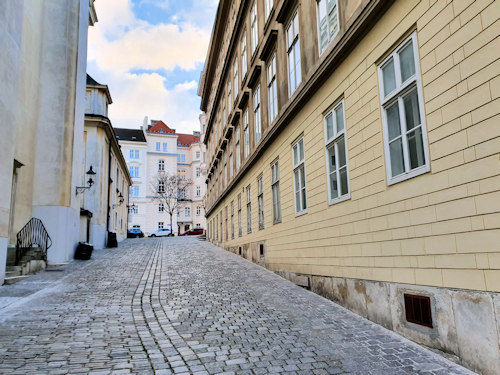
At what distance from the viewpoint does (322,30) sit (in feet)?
30.7

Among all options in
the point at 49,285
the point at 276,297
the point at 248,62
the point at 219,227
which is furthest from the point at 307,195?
the point at 219,227

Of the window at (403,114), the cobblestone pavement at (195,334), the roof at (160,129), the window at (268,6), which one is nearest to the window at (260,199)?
the cobblestone pavement at (195,334)

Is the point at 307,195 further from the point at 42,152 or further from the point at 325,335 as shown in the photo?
the point at 42,152

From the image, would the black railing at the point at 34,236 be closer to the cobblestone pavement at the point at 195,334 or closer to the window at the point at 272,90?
the cobblestone pavement at the point at 195,334

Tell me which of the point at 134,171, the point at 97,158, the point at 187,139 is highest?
the point at 187,139

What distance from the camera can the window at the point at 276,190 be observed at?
41.8ft

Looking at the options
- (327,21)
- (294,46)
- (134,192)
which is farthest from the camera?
(134,192)

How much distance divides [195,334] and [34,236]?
39.2 feet

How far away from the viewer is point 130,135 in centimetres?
7025

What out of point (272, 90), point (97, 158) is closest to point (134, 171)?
point (97, 158)

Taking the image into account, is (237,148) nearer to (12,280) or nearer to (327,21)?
(327,21)

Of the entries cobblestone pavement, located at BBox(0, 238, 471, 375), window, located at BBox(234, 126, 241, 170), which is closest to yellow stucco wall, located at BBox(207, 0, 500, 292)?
cobblestone pavement, located at BBox(0, 238, 471, 375)

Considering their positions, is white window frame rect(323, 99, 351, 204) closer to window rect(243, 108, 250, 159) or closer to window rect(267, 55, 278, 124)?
window rect(267, 55, 278, 124)

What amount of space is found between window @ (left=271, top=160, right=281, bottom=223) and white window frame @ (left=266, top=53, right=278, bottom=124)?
5.52 ft
